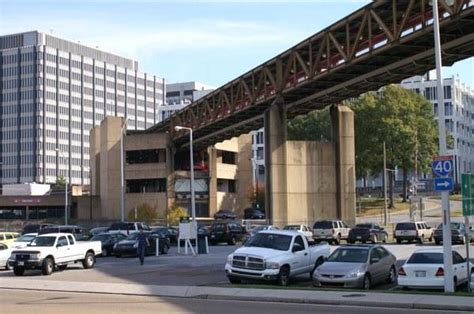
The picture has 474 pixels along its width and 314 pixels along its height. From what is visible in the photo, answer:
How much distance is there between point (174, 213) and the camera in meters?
88.2

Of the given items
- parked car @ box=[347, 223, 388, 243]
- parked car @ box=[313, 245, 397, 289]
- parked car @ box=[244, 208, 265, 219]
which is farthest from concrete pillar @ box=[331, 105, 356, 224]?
parked car @ box=[313, 245, 397, 289]

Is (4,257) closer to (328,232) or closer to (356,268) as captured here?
(356,268)

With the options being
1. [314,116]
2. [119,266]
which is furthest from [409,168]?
[119,266]

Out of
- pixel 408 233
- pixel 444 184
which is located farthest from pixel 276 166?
pixel 444 184

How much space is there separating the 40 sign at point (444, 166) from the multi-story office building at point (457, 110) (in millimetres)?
124158

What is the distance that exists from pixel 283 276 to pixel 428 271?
15.5 ft

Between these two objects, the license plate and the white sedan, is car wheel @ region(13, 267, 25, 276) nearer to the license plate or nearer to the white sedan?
the white sedan

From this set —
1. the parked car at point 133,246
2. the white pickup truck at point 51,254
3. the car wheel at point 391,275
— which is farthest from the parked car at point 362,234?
the car wheel at point 391,275

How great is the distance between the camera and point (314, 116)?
128375mm

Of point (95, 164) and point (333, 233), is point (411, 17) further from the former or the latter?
point (95, 164)

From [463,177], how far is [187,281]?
35.5 feet

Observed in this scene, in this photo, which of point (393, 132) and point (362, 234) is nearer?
point (362, 234)

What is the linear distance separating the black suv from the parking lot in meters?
13.1

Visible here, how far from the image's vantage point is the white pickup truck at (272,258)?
905 inches
